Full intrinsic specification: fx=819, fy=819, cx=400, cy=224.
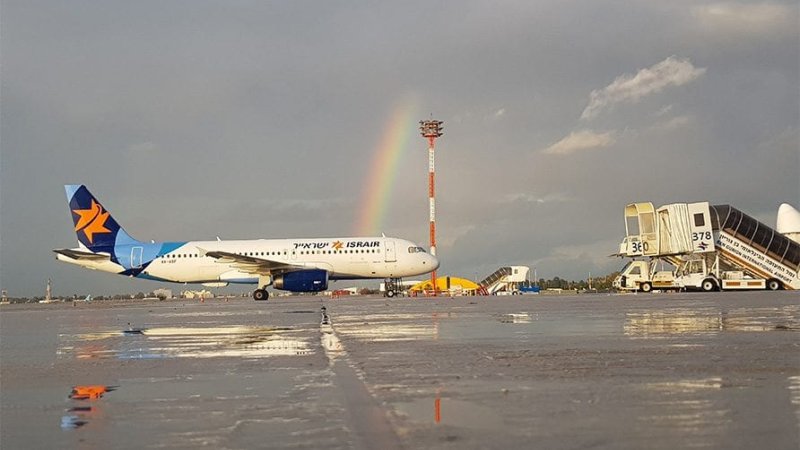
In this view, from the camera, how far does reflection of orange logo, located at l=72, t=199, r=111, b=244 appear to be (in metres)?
57.5

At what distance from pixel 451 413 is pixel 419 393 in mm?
1172

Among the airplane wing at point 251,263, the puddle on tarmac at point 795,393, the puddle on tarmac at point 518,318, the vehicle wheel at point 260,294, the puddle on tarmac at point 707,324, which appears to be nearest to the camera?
the puddle on tarmac at point 795,393

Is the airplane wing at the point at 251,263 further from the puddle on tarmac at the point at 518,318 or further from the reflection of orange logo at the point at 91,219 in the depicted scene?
the puddle on tarmac at the point at 518,318

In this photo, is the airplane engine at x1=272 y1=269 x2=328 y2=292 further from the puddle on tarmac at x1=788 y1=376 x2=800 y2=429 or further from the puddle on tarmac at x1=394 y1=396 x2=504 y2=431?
the puddle on tarmac at x1=394 y1=396 x2=504 y2=431

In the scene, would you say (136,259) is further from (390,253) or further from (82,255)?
(390,253)

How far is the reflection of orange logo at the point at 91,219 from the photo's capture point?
57.5 metres

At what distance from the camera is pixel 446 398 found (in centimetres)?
718

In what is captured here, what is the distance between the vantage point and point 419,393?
753cm

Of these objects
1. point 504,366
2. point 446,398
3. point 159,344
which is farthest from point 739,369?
point 159,344

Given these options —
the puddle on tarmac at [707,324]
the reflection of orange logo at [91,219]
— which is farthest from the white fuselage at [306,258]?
the puddle on tarmac at [707,324]

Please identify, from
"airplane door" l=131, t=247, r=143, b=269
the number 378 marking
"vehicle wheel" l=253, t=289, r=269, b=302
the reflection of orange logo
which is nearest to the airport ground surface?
"vehicle wheel" l=253, t=289, r=269, b=302

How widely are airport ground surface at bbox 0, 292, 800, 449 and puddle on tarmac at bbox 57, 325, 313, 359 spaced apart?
0.31 feet

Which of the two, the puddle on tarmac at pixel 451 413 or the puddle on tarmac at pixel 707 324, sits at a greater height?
the puddle on tarmac at pixel 707 324

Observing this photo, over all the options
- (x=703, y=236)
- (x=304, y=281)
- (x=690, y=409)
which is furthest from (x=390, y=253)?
(x=690, y=409)
